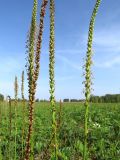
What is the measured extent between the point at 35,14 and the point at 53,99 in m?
0.85

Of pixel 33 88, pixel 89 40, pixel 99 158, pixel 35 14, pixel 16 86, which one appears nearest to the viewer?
pixel 33 88

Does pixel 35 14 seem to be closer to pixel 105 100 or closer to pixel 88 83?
pixel 88 83

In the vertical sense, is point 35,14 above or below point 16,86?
above

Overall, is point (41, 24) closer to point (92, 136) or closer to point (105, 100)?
point (92, 136)

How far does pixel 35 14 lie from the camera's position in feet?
10.5

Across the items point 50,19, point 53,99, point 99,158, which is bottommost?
point 99,158

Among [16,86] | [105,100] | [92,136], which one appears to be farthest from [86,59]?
[105,100]

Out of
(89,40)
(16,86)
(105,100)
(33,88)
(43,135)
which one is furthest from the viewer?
(105,100)

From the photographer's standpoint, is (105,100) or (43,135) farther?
(105,100)

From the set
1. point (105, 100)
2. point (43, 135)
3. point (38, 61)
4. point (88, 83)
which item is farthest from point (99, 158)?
point (105, 100)

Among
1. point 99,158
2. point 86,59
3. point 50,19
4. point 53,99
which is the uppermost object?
point 50,19

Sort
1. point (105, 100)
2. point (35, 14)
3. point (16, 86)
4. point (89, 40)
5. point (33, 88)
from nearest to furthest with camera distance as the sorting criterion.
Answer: point (33, 88), point (35, 14), point (89, 40), point (16, 86), point (105, 100)

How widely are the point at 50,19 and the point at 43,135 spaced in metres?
14.2

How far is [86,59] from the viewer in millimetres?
3660
